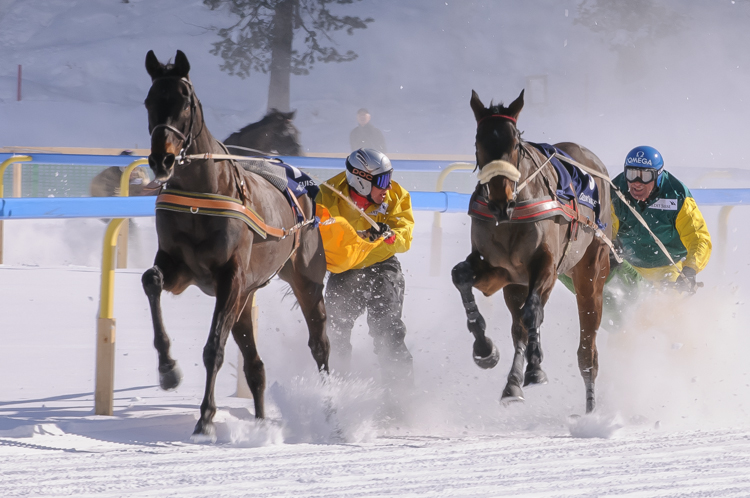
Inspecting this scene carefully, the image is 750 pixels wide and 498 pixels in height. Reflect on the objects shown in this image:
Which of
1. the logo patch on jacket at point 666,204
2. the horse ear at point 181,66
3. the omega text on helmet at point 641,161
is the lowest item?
the logo patch on jacket at point 666,204

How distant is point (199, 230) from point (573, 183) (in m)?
2.24

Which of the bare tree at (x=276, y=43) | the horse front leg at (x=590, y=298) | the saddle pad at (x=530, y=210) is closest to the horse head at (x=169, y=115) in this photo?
the saddle pad at (x=530, y=210)

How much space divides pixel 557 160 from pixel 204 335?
3.37 m

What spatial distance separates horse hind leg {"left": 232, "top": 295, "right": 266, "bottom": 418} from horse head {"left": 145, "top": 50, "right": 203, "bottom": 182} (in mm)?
1147

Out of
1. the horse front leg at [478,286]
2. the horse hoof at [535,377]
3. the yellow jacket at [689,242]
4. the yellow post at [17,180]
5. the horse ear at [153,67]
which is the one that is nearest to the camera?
the horse ear at [153,67]

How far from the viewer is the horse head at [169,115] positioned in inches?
Answer: 145

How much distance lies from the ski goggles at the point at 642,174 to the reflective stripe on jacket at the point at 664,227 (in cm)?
13

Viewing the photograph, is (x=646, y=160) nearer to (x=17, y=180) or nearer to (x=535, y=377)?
(x=535, y=377)

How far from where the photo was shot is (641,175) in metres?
5.68

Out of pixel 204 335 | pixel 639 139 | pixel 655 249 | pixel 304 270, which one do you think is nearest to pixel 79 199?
pixel 304 270

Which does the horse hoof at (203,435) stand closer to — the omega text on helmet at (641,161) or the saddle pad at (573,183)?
the saddle pad at (573,183)

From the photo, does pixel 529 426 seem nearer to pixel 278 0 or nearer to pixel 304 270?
pixel 304 270

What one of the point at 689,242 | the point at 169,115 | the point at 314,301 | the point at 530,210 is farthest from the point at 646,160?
the point at 169,115

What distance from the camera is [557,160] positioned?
5.08m
